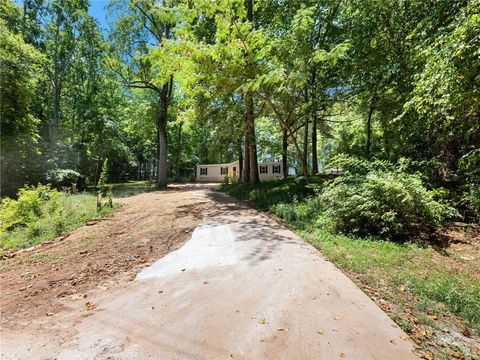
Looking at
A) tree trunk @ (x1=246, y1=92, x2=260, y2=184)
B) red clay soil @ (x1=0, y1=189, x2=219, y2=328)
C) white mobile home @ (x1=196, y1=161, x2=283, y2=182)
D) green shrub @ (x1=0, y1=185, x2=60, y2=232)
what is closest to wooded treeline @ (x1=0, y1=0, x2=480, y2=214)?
tree trunk @ (x1=246, y1=92, x2=260, y2=184)

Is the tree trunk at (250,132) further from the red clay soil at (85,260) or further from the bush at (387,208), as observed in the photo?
the bush at (387,208)

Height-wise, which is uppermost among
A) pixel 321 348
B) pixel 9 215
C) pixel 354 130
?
pixel 354 130

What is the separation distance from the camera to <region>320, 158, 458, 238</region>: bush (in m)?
5.68

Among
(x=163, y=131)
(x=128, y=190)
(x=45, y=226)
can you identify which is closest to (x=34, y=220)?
(x=45, y=226)

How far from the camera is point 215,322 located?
9.68 feet

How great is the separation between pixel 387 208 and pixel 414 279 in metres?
2.15

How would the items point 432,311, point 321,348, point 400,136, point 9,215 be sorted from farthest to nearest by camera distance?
1. point 400,136
2. point 9,215
3. point 432,311
4. point 321,348

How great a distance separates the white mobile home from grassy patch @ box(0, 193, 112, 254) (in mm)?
23710

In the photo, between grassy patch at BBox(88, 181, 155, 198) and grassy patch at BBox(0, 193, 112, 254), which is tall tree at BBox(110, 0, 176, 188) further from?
grassy patch at BBox(0, 193, 112, 254)

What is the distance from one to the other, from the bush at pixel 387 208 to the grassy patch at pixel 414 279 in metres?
0.33

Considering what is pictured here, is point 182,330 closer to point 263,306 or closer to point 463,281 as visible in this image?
point 263,306

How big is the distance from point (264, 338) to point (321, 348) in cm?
52

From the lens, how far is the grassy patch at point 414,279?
2.96m

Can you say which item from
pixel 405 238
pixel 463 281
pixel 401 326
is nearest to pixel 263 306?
pixel 401 326
